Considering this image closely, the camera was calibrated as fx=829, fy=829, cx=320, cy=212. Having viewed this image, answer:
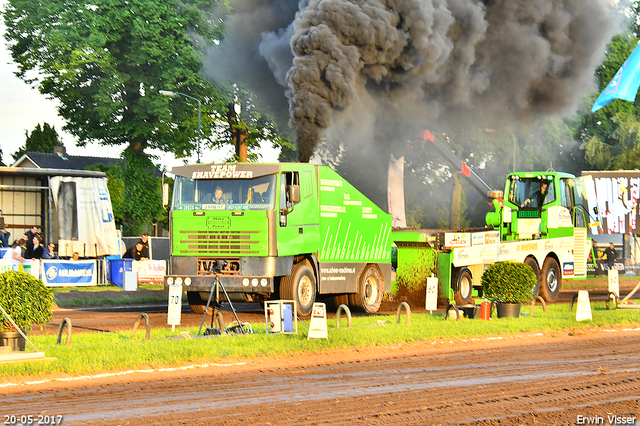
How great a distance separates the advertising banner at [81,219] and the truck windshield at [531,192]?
13585 millimetres

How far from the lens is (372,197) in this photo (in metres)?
42.3

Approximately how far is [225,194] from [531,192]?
448 inches

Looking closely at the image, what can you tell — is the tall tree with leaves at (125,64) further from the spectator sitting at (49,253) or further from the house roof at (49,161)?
the spectator sitting at (49,253)

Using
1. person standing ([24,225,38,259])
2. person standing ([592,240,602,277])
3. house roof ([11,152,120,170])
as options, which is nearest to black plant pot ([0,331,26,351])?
person standing ([24,225,38,259])

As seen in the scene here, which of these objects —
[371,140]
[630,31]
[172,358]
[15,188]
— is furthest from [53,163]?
[172,358]

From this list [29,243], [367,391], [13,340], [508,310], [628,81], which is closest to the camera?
[367,391]

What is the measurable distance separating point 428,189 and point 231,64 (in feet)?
62.6

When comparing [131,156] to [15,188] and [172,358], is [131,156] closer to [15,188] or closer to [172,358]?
[15,188]

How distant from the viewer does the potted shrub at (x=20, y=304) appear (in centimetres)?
1130

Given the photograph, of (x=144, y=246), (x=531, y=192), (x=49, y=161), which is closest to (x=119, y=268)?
(x=144, y=246)

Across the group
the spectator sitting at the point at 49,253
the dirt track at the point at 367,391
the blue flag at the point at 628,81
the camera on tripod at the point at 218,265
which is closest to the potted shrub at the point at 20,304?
the dirt track at the point at 367,391

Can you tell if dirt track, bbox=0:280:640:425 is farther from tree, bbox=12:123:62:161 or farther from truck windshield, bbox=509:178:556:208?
tree, bbox=12:123:62:161

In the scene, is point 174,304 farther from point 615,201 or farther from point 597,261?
point 615,201

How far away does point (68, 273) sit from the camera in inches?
1014
